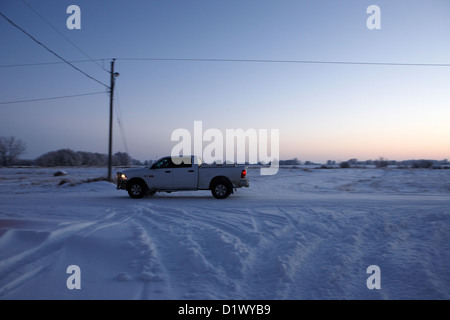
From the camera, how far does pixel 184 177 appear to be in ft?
42.5

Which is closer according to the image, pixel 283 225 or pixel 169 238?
pixel 169 238

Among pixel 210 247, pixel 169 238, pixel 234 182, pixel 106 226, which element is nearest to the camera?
pixel 210 247

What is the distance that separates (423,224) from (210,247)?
208 inches

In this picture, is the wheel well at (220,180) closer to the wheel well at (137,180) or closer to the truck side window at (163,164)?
the truck side window at (163,164)

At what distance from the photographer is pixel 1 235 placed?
18.8 feet

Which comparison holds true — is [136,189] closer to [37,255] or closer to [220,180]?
[220,180]

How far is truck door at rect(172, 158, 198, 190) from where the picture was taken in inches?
510

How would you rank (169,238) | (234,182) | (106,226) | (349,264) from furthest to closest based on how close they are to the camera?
(234,182) → (106,226) → (169,238) → (349,264)

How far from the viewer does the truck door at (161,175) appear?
1303 centimetres

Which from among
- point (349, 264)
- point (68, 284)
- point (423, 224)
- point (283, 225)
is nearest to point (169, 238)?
point (68, 284)

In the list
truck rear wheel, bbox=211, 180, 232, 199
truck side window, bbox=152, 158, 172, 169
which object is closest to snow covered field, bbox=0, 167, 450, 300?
truck rear wheel, bbox=211, 180, 232, 199

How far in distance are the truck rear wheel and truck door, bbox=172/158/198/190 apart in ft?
2.93

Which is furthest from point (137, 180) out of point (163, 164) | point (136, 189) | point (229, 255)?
point (229, 255)
